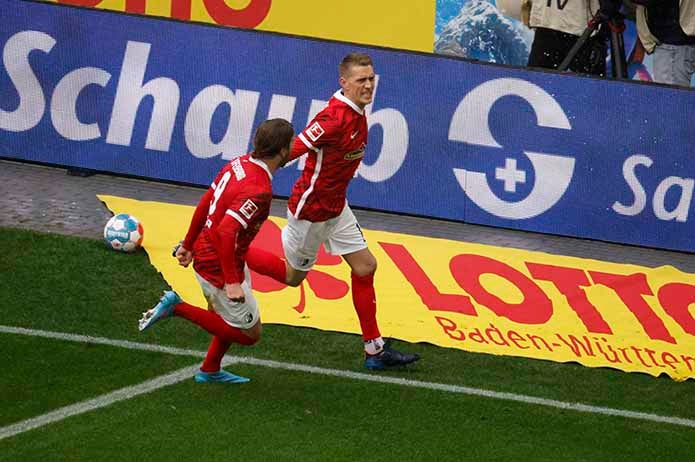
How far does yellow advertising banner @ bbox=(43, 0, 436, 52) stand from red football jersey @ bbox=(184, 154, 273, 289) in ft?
23.7

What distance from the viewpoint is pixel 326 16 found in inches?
623

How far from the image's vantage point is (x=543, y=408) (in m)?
8.91

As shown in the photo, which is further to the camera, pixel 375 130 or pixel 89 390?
pixel 375 130

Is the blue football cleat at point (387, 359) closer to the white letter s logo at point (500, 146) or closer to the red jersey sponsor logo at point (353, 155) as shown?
the red jersey sponsor logo at point (353, 155)

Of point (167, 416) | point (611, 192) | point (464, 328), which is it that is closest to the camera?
point (167, 416)

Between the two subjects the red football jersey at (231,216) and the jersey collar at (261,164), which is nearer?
the red football jersey at (231,216)

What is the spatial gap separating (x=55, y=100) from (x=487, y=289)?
4567 millimetres

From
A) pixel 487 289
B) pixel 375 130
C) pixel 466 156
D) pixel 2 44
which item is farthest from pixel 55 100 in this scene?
pixel 487 289

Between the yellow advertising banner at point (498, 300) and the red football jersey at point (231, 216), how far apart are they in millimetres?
1807

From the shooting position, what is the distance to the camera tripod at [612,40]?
1465cm

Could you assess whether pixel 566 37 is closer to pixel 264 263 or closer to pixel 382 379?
pixel 264 263

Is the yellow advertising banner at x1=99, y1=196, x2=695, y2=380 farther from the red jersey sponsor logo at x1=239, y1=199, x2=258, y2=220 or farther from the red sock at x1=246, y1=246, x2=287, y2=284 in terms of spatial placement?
the red jersey sponsor logo at x1=239, y1=199, x2=258, y2=220

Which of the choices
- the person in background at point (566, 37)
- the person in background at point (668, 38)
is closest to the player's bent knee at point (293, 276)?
the person in background at point (566, 37)

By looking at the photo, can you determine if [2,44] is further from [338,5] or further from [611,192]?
[611,192]
